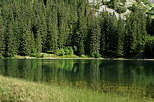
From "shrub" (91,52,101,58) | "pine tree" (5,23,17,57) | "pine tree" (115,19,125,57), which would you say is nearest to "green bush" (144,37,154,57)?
"pine tree" (115,19,125,57)

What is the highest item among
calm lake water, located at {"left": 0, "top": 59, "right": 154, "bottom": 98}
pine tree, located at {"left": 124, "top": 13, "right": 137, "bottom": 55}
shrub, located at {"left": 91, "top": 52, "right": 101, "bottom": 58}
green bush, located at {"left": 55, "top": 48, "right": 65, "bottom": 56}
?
pine tree, located at {"left": 124, "top": 13, "right": 137, "bottom": 55}

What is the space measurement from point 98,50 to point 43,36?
37.3 metres

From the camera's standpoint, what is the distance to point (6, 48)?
119 metres

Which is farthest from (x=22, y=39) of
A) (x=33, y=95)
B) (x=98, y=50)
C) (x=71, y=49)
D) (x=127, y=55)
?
(x=33, y=95)

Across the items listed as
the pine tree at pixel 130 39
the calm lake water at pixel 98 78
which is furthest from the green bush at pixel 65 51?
the calm lake water at pixel 98 78

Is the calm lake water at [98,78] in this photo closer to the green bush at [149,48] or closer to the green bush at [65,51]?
the green bush at [149,48]

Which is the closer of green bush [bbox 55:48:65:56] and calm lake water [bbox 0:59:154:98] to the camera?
calm lake water [bbox 0:59:154:98]

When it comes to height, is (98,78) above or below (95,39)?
below

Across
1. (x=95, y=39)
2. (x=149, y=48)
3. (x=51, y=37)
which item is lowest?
(x=149, y=48)

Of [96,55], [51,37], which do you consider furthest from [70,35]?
[96,55]

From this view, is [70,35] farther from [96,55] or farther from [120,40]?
[120,40]

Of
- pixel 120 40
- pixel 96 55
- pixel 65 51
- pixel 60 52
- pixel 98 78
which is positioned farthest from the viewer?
pixel 65 51

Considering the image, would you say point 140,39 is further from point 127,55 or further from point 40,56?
point 40,56

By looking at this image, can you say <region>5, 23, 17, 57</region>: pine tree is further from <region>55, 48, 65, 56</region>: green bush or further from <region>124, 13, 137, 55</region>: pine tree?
<region>124, 13, 137, 55</region>: pine tree
